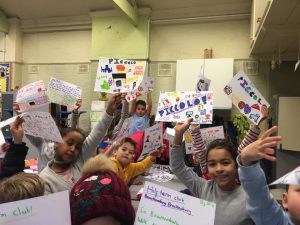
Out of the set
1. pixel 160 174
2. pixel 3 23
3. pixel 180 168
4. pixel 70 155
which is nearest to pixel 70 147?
pixel 70 155

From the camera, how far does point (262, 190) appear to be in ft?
3.66

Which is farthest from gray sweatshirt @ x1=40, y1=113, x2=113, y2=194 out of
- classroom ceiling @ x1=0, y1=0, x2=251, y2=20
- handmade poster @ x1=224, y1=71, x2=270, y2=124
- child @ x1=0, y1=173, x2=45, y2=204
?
classroom ceiling @ x1=0, y1=0, x2=251, y2=20

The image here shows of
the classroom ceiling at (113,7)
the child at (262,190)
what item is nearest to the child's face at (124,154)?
the child at (262,190)

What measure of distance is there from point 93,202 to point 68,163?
41.1 inches

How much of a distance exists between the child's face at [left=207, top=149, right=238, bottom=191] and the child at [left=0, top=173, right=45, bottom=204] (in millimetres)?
838

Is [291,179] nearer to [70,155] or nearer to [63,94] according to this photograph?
[70,155]

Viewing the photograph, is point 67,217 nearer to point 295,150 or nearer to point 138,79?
point 138,79

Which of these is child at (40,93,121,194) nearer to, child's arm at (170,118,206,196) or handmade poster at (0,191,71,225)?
child's arm at (170,118,206,196)

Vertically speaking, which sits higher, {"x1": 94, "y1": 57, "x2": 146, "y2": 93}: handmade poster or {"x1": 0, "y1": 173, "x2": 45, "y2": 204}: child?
{"x1": 94, "y1": 57, "x2": 146, "y2": 93}: handmade poster

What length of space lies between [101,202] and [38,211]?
179 mm

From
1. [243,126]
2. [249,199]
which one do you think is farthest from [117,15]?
[249,199]

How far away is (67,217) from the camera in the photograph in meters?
0.88

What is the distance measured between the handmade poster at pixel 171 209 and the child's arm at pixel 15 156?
36.5 inches

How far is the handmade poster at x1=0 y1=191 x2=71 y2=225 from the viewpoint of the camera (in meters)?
0.79
